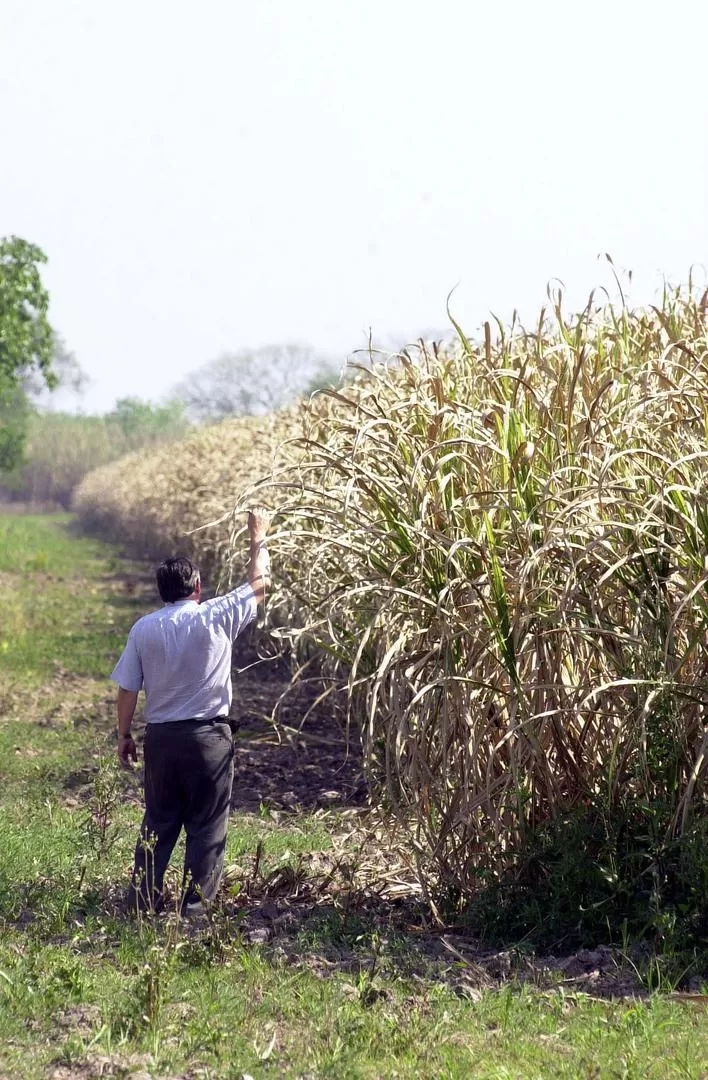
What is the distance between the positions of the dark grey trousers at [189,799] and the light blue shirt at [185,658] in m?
0.07

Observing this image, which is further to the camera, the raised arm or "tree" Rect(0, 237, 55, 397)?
"tree" Rect(0, 237, 55, 397)

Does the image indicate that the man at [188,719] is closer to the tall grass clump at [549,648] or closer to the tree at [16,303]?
the tall grass clump at [549,648]

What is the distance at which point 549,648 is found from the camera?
4.97 metres

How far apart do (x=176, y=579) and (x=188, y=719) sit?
594 millimetres

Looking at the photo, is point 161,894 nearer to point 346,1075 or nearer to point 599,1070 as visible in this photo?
point 346,1075

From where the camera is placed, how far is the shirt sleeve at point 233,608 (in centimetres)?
542

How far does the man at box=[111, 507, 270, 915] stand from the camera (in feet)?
17.6

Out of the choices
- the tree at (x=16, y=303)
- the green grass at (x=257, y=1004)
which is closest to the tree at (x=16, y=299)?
the tree at (x=16, y=303)

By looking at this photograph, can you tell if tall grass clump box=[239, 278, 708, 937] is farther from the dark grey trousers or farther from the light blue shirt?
the dark grey trousers

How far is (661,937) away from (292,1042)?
145 centimetres

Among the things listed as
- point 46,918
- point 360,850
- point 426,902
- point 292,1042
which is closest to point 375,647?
point 360,850

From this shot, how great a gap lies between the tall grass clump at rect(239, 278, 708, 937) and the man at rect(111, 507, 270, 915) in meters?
0.44

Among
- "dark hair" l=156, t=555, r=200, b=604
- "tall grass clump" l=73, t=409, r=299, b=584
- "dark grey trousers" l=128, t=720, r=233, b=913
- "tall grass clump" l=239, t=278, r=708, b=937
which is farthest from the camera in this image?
"tall grass clump" l=73, t=409, r=299, b=584

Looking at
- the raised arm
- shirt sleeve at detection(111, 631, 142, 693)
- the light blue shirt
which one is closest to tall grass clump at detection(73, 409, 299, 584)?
the raised arm
